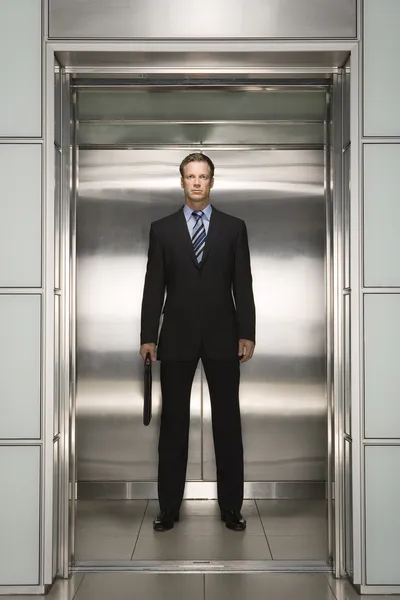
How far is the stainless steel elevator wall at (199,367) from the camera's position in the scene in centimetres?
436

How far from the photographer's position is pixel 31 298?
3.00 metres

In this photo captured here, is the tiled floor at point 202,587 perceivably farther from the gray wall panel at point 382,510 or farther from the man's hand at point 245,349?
the man's hand at point 245,349

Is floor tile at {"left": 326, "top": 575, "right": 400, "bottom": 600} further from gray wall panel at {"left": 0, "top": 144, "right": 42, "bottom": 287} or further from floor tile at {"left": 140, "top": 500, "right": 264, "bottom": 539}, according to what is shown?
gray wall panel at {"left": 0, "top": 144, "right": 42, "bottom": 287}

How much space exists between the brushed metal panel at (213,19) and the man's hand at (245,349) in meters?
1.55

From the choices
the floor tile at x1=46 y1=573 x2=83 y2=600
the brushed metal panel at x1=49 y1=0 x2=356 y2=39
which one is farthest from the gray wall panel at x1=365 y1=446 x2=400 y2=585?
the brushed metal panel at x1=49 y1=0 x2=356 y2=39

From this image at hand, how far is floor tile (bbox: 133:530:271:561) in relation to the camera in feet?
11.0

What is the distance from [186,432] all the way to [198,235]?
104cm

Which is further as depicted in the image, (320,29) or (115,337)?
(115,337)

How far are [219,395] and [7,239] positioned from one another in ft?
4.69

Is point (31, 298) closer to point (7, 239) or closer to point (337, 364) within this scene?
point (7, 239)

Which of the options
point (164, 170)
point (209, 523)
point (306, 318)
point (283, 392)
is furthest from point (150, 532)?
point (164, 170)

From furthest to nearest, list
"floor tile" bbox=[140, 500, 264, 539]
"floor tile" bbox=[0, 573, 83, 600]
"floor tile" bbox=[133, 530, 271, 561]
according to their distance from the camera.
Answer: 1. "floor tile" bbox=[140, 500, 264, 539]
2. "floor tile" bbox=[133, 530, 271, 561]
3. "floor tile" bbox=[0, 573, 83, 600]

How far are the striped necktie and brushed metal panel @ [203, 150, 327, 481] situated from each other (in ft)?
1.70

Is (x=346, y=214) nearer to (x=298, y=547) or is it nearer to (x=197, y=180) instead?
(x=197, y=180)
